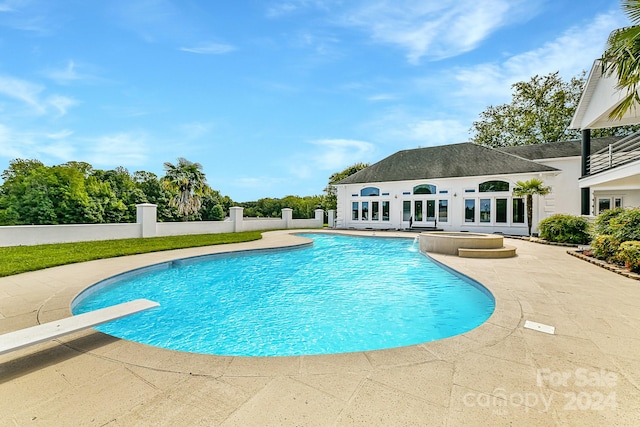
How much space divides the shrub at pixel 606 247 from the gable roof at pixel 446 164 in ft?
32.1

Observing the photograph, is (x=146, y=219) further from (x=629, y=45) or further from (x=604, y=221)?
(x=604, y=221)

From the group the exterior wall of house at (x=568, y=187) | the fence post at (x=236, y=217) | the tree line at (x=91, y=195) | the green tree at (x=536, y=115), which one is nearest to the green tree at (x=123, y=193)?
the tree line at (x=91, y=195)

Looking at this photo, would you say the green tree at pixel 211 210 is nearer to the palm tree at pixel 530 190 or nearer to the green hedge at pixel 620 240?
the palm tree at pixel 530 190

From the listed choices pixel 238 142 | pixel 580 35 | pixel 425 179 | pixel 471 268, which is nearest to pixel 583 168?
pixel 580 35

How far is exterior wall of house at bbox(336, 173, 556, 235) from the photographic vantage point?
17.7 meters

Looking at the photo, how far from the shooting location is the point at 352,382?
2457 mm

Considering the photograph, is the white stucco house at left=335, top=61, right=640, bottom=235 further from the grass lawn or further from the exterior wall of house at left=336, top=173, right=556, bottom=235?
the grass lawn

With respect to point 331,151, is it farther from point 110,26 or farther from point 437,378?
point 437,378

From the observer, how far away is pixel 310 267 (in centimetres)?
954

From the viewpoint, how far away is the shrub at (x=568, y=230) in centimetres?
1213

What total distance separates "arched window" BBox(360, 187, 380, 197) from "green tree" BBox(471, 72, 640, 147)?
Result: 688 inches

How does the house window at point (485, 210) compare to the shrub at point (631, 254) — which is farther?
the house window at point (485, 210)

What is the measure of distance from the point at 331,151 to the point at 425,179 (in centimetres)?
958

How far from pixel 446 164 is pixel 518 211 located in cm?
558
